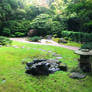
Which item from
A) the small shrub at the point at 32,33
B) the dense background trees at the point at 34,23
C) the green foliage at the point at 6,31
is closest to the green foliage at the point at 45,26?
the dense background trees at the point at 34,23

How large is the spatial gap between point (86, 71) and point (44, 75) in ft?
4.77

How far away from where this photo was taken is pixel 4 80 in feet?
9.67

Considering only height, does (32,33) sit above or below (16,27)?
below

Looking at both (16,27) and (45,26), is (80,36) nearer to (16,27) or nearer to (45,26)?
(45,26)

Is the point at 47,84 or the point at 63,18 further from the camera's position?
the point at 63,18

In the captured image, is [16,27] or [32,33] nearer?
[32,33]

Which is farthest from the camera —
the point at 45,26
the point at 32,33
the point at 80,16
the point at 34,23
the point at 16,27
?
the point at 16,27

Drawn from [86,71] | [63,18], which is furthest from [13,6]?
[86,71]

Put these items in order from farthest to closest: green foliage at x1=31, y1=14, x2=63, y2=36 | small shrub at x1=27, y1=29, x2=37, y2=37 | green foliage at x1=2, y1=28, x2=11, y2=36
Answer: green foliage at x1=31, y1=14, x2=63, y2=36
green foliage at x1=2, y1=28, x2=11, y2=36
small shrub at x1=27, y1=29, x2=37, y2=37

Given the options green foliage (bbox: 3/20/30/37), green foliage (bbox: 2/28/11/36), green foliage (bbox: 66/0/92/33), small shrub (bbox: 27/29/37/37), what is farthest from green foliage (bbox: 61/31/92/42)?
green foliage (bbox: 2/28/11/36)

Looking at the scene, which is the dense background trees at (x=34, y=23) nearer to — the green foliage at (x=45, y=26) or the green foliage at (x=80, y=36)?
the green foliage at (x=45, y=26)

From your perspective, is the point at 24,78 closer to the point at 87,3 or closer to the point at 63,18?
the point at 87,3

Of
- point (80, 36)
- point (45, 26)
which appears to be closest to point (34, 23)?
point (45, 26)

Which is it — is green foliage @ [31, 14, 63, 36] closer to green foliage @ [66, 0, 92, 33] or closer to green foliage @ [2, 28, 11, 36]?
green foliage @ [66, 0, 92, 33]
